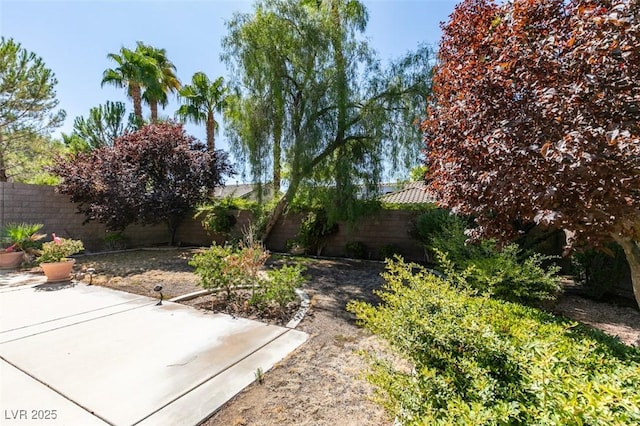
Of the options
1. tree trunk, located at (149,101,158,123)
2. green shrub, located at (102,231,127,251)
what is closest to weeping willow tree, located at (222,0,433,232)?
green shrub, located at (102,231,127,251)

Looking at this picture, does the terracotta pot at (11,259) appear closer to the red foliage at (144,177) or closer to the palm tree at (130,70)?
the red foliage at (144,177)

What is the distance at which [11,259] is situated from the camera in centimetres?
779

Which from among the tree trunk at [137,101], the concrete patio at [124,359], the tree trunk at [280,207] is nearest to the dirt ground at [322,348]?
the concrete patio at [124,359]

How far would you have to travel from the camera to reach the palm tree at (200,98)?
15.7 metres

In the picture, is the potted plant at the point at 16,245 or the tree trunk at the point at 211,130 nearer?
the potted plant at the point at 16,245

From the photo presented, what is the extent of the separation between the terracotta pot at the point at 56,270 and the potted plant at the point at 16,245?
2.65 m

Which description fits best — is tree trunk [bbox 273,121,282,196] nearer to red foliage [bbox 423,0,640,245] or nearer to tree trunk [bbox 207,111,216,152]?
red foliage [bbox 423,0,640,245]

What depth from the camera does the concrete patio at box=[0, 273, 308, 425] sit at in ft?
7.45

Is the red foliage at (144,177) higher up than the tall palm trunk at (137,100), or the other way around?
the tall palm trunk at (137,100)

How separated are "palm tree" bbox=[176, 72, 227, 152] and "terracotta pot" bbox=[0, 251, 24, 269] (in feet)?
30.7

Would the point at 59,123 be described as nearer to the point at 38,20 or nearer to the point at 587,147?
the point at 38,20

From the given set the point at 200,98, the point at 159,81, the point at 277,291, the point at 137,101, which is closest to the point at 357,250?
the point at 277,291

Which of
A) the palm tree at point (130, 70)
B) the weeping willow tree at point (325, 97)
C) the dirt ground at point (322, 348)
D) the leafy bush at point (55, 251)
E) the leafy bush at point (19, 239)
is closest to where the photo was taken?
the dirt ground at point (322, 348)

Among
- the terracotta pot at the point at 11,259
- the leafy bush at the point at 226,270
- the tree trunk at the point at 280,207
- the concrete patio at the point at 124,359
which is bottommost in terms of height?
the concrete patio at the point at 124,359
